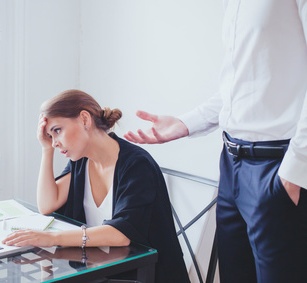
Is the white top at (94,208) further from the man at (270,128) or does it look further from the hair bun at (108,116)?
the man at (270,128)

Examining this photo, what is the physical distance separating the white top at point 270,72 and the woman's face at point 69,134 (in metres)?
0.60

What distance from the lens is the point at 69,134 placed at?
1447mm

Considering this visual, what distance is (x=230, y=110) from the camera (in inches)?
41.4

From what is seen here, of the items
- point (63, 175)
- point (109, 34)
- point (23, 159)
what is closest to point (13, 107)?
point (23, 159)

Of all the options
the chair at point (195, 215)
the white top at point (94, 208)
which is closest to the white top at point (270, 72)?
the white top at point (94, 208)

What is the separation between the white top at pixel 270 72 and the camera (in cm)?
92

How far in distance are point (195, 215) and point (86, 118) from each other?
836 mm

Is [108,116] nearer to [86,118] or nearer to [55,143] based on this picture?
[86,118]

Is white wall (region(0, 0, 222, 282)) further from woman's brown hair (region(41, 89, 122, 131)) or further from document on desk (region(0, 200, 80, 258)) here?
document on desk (region(0, 200, 80, 258))

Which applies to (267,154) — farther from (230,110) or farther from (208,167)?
(208,167)

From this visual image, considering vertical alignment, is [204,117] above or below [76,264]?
above

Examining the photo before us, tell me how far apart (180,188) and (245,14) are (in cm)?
126

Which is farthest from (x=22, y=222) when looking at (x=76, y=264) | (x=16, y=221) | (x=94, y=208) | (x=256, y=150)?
(x=256, y=150)

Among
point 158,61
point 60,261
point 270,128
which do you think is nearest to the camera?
point 270,128
